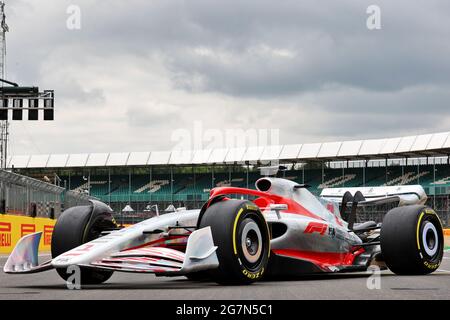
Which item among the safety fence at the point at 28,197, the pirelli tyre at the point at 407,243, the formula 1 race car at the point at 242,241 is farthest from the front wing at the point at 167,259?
the safety fence at the point at 28,197

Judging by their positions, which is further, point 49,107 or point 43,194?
point 49,107

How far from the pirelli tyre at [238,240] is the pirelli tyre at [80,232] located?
1.72 meters

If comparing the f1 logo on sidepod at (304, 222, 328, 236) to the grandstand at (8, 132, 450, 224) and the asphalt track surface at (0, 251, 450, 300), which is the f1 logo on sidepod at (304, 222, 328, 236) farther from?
the grandstand at (8, 132, 450, 224)

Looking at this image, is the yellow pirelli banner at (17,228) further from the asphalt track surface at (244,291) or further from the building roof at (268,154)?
the building roof at (268,154)

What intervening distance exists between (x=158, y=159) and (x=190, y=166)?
2.98 metres

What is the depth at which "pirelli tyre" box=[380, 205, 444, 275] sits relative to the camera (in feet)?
38.4

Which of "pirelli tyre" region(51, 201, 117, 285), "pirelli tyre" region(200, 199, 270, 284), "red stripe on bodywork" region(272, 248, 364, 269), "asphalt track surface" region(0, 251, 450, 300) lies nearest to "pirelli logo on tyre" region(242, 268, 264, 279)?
"pirelli tyre" region(200, 199, 270, 284)

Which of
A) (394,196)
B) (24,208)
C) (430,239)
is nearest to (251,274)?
(430,239)

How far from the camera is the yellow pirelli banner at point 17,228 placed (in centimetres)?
2538

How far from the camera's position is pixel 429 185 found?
61.7m

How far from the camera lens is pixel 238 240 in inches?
369

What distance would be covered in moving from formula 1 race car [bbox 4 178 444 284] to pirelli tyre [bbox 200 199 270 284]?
0.01m
